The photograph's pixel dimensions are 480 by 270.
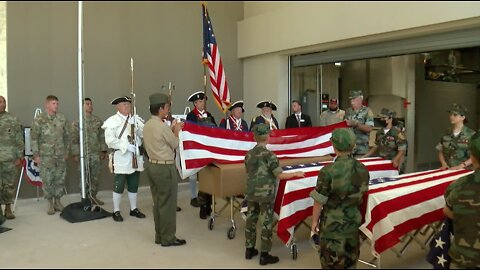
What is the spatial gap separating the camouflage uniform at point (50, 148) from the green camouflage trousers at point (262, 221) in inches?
128

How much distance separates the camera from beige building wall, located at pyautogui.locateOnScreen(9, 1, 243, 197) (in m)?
6.37

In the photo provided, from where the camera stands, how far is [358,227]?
2955 mm

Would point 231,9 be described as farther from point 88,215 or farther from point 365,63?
point 88,215

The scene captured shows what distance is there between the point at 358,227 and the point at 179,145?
211cm

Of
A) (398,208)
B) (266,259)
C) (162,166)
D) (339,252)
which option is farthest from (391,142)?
(162,166)

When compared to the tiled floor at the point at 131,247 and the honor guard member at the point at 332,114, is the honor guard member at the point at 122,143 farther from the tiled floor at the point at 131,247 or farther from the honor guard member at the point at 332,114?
the honor guard member at the point at 332,114

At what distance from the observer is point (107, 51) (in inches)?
274

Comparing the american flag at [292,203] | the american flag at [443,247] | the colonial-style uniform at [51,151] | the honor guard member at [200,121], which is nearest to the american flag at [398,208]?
the american flag at [443,247]

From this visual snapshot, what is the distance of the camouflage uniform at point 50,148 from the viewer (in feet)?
18.4

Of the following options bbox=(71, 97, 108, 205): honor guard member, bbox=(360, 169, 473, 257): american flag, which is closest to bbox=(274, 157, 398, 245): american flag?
bbox=(360, 169, 473, 257): american flag

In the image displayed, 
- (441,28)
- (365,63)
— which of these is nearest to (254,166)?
(441,28)

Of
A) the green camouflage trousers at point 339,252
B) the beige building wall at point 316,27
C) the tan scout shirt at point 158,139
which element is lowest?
the green camouflage trousers at point 339,252

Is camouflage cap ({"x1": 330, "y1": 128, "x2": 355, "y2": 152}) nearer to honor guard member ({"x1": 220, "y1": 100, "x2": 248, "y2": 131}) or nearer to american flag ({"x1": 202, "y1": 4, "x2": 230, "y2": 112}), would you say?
honor guard member ({"x1": 220, "y1": 100, "x2": 248, "y2": 131})

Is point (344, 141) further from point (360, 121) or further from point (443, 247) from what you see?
point (360, 121)
